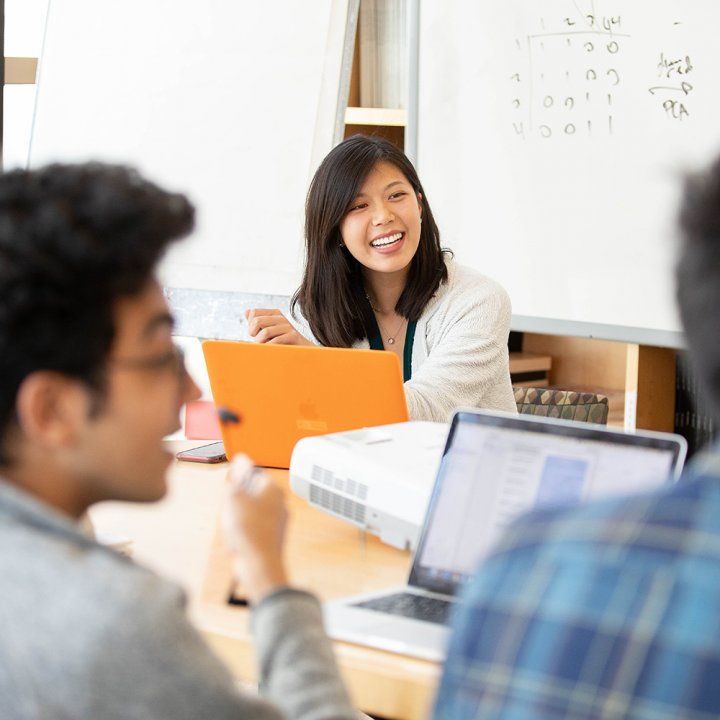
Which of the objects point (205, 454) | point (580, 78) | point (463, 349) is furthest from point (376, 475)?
point (580, 78)

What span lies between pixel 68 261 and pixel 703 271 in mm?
455

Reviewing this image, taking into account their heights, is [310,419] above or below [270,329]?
below

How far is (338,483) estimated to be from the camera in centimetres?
156

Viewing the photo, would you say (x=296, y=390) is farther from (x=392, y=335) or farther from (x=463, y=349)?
(x=392, y=335)

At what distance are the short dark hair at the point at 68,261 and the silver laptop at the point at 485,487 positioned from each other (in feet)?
1.64

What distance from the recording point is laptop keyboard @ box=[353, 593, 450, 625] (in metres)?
1.23

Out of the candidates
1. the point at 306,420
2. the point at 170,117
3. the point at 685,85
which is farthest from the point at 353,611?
the point at 170,117

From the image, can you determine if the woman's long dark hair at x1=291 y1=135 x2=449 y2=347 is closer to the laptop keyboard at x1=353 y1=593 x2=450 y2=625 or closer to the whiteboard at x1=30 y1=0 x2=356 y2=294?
the whiteboard at x1=30 y1=0 x2=356 y2=294

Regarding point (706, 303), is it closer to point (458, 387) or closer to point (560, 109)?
point (458, 387)

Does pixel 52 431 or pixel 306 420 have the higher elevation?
pixel 52 431

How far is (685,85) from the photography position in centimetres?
252

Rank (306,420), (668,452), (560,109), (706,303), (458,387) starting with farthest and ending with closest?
(560,109), (458,387), (306,420), (668,452), (706,303)

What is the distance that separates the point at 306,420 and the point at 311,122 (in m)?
1.47

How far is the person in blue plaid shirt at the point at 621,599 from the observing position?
57 centimetres
